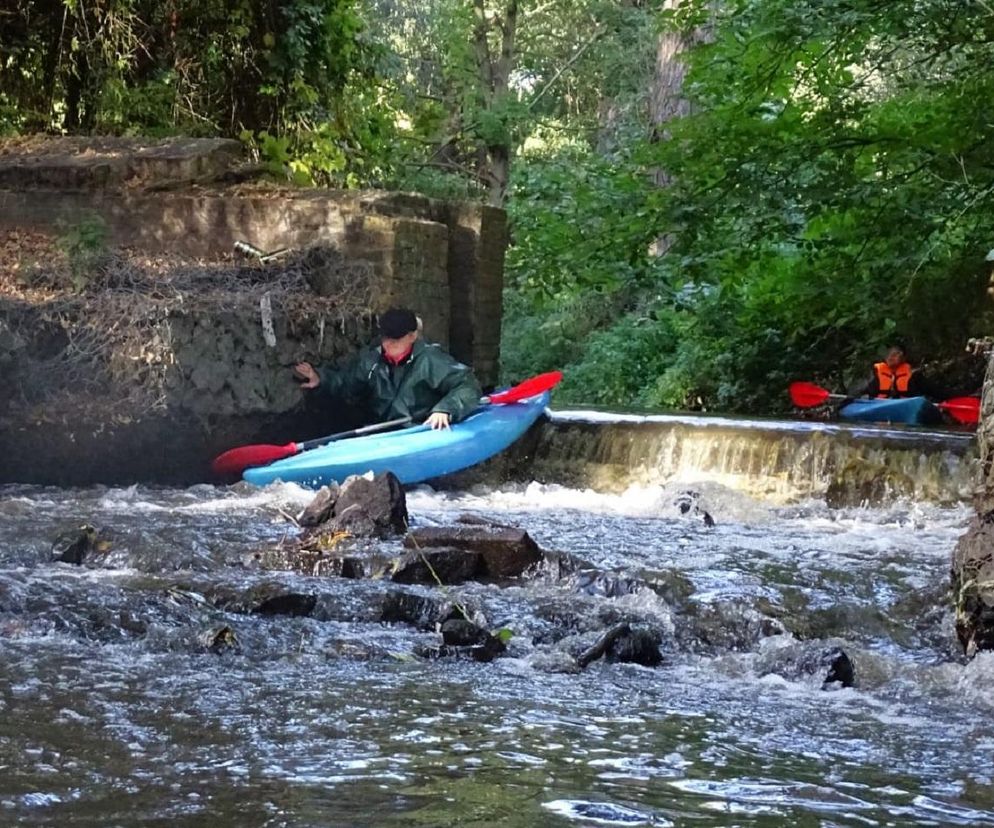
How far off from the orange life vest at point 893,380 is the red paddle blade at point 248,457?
6.15m

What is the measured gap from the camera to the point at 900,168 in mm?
10812

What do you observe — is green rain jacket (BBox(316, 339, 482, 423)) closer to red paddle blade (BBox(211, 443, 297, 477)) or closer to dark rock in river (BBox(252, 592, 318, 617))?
red paddle blade (BBox(211, 443, 297, 477))

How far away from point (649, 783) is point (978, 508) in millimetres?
2148

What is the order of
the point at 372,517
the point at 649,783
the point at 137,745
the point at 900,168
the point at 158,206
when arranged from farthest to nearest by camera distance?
the point at 900,168 → the point at 158,206 → the point at 372,517 → the point at 137,745 → the point at 649,783

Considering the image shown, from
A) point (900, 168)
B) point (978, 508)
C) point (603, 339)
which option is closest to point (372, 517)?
point (978, 508)

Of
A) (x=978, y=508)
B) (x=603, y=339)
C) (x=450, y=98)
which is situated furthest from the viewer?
(x=450, y=98)

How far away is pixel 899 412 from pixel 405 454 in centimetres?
527

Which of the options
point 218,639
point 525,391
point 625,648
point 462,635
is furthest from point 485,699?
point 525,391

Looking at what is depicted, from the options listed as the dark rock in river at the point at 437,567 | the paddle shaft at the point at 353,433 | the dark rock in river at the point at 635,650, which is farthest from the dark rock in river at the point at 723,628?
the paddle shaft at the point at 353,433

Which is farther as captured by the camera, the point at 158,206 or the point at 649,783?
the point at 158,206

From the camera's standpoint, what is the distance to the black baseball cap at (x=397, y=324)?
8.98 meters

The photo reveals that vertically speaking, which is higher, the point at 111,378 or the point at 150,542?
the point at 111,378

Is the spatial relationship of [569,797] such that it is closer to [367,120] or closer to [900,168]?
[900,168]

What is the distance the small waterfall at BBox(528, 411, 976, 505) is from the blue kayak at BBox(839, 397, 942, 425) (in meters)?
1.50
